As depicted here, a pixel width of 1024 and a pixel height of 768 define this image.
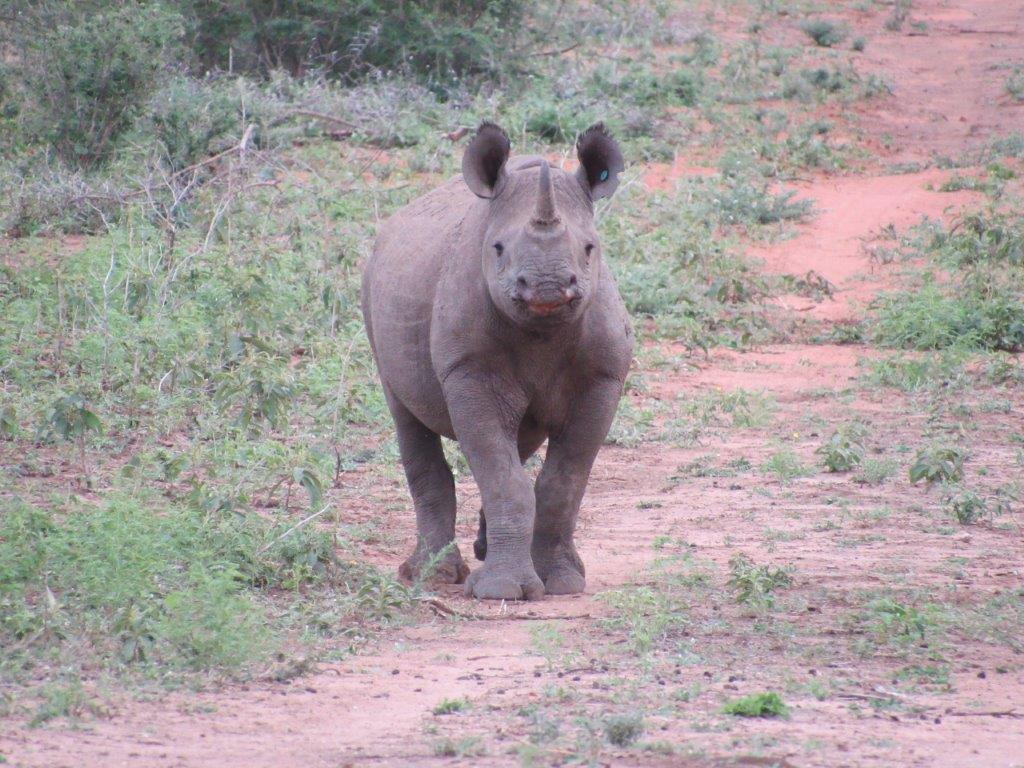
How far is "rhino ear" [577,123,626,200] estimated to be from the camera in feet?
22.6

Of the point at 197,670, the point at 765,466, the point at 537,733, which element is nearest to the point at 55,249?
the point at 765,466

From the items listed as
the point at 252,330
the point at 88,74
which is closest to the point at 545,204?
the point at 252,330

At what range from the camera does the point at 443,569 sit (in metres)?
7.35

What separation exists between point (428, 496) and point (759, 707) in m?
3.27

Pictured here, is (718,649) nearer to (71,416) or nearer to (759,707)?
(759,707)

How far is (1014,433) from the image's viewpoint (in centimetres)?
1049

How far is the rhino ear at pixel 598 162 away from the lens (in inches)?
→ 271

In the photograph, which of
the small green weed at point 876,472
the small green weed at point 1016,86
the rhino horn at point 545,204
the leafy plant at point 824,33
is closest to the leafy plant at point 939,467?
the small green weed at point 876,472

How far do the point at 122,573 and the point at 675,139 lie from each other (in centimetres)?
1474

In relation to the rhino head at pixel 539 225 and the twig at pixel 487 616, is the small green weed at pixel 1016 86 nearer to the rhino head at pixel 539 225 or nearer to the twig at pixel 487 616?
the rhino head at pixel 539 225

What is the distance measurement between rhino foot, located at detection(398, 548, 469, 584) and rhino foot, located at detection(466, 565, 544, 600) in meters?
0.46

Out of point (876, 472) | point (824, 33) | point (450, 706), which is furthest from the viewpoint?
point (824, 33)

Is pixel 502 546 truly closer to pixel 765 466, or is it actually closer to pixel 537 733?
pixel 537 733

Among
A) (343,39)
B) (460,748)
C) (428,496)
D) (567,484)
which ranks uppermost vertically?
(343,39)
